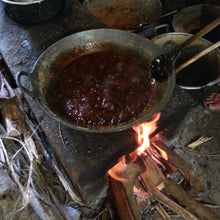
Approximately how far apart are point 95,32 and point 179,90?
0.91 meters

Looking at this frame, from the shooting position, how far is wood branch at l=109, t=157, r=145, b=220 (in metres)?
2.10

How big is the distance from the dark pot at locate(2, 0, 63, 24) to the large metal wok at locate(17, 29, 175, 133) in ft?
1.90

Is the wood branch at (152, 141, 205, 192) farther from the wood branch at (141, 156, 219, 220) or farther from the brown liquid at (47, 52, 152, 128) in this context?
the brown liquid at (47, 52, 152, 128)

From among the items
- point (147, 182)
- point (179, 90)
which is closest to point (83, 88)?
point (179, 90)

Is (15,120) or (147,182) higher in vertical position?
(15,120)

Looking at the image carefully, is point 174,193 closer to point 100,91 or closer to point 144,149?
point 144,149

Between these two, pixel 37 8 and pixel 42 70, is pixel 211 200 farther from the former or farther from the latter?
pixel 37 8

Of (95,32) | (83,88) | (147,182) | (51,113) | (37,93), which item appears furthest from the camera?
(147,182)

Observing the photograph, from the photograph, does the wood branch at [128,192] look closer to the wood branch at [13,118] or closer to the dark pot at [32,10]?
the wood branch at [13,118]

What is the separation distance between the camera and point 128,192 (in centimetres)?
214

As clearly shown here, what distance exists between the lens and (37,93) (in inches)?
68.9

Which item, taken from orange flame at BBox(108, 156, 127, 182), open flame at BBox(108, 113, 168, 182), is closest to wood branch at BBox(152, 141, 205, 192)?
open flame at BBox(108, 113, 168, 182)

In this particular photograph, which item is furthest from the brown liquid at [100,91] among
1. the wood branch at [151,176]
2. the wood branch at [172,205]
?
the wood branch at [172,205]

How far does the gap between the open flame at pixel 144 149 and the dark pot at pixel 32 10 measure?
1461 mm
